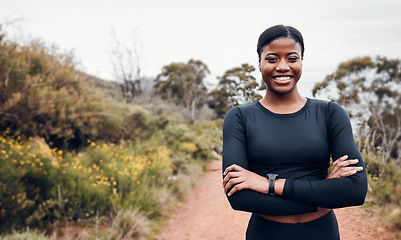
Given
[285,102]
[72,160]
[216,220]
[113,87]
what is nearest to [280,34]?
[285,102]

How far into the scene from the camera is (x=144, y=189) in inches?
229

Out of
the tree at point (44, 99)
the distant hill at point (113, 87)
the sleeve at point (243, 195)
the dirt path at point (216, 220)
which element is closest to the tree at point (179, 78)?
the distant hill at point (113, 87)

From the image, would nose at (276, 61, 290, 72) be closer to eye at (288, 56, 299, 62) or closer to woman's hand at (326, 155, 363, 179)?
eye at (288, 56, 299, 62)

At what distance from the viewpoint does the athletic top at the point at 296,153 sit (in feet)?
4.64

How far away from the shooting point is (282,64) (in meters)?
1.51

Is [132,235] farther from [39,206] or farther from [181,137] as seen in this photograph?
[181,137]

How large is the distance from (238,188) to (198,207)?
521cm

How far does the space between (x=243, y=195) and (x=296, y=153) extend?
360 mm

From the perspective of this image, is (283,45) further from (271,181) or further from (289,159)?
(271,181)

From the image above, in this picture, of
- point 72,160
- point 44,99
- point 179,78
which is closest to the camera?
point 72,160

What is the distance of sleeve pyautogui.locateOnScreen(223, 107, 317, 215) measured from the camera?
56.2 inches

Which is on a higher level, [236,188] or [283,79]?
[283,79]

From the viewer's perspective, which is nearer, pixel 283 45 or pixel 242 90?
pixel 283 45

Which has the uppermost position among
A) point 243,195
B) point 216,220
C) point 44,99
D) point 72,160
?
point 44,99
